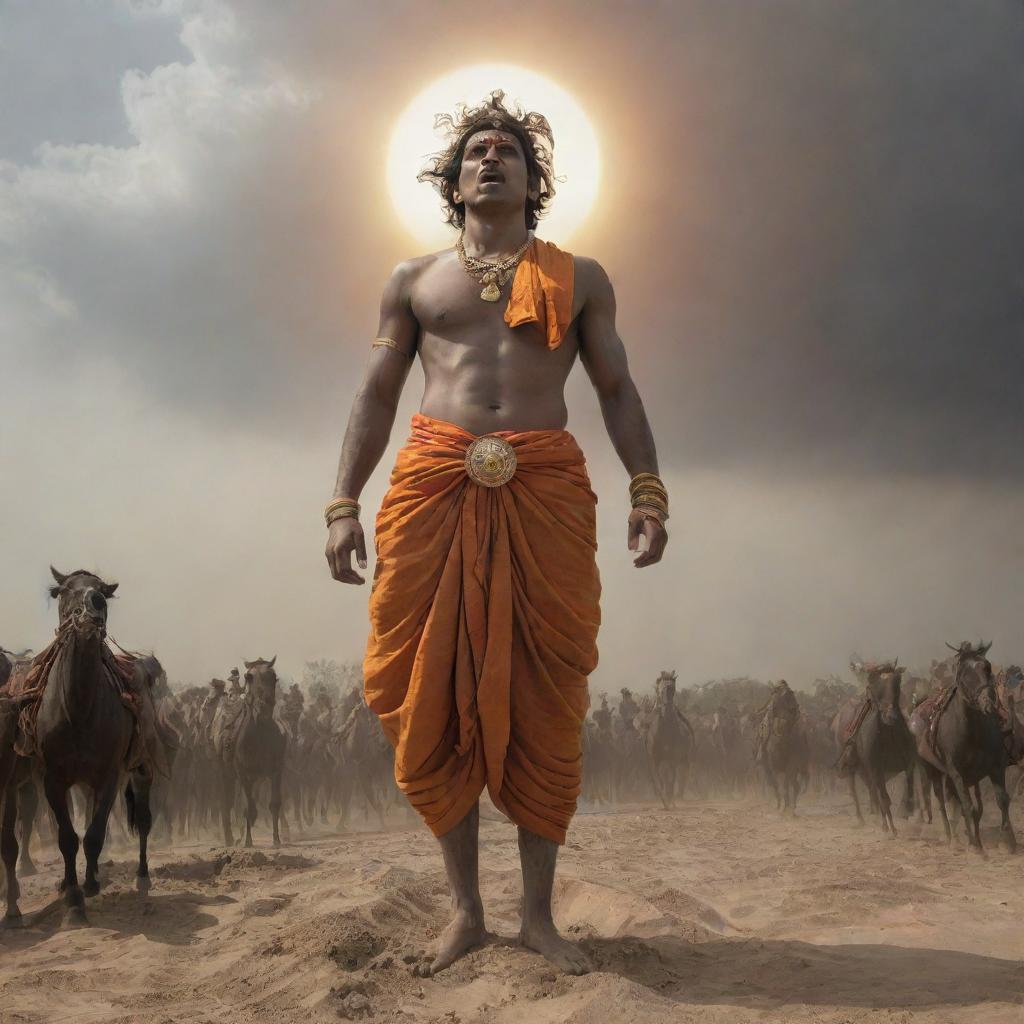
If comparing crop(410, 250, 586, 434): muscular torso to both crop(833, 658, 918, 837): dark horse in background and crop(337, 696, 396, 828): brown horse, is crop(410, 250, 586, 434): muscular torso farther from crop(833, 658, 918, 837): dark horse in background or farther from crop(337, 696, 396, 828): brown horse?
crop(337, 696, 396, 828): brown horse

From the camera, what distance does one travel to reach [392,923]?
151 inches

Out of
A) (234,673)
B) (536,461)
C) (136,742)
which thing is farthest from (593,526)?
(234,673)

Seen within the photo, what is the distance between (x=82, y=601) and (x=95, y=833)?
182 cm

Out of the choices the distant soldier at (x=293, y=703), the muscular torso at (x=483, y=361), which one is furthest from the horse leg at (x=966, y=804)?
the distant soldier at (x=293, y=703)

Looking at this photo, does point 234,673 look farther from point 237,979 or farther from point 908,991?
point 908,991

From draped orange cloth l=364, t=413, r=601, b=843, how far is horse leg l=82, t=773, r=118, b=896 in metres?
3.97

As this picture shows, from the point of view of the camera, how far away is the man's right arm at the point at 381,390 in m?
3.85

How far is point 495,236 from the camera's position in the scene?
12.8 ft

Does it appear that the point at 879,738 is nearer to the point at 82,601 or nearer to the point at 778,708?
the point at 778,708

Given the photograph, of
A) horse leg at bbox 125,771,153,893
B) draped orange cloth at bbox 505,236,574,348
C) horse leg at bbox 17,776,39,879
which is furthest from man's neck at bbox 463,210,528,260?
horse leg at bbox 17,776,39,879

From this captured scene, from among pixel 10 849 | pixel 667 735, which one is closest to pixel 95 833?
pixel 10 849

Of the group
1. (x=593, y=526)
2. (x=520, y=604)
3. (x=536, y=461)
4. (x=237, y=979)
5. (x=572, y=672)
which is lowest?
(x=237, y=979)

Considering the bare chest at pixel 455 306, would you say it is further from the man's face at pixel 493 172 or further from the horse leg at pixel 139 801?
the horse leg at pixel 139 801

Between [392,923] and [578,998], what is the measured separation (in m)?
1.35
